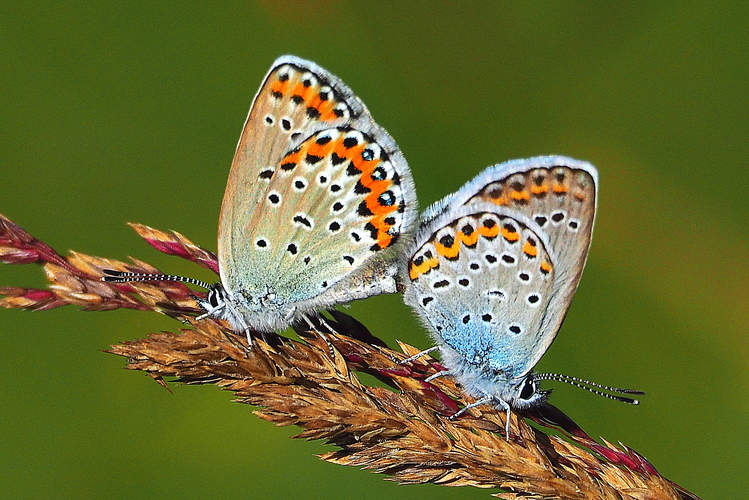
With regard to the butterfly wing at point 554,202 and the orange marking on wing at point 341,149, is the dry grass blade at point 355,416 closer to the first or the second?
the butterfly wing at point 554,202

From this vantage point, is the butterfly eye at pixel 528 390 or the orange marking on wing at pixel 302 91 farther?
the orange marking on wing at pixel 302 91

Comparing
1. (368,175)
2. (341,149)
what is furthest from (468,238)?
(341,149)

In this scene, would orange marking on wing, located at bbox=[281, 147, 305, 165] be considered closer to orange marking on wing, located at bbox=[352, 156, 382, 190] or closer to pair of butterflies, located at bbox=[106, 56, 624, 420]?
pair of butterflies, located at bbox=[106, 56, 624, 420]

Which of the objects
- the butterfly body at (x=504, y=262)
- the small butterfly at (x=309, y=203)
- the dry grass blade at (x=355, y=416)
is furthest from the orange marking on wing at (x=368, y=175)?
the dry grass blade at (x=355, y=416)

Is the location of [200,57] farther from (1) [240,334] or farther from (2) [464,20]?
(1) [240,334]

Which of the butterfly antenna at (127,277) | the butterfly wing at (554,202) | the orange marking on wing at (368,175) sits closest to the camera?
the butterfly antenna at (127,277)

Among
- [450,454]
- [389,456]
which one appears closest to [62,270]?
[389,456]
